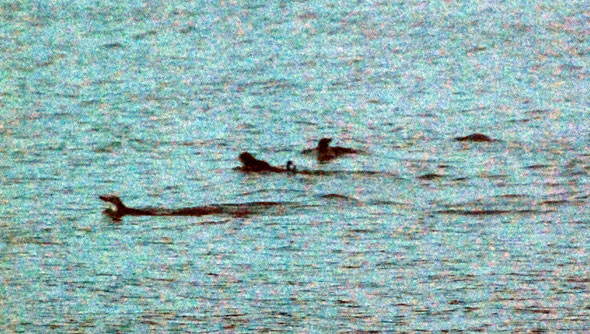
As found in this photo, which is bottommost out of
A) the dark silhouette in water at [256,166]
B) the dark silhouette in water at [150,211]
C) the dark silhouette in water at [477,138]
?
the dark silhouette in water at [150,211]

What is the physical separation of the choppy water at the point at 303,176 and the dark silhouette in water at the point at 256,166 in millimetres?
141

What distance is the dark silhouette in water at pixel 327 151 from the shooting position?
52.5ft

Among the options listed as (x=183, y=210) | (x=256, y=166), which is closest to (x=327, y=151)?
(x=256, y=166)

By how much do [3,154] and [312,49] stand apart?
904 centimetres

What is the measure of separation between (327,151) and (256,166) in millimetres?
1174

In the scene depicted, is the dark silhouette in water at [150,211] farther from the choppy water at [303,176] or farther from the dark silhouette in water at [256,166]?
the dark silhouette in water at [256,166]

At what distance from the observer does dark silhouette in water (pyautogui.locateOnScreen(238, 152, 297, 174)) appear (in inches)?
597

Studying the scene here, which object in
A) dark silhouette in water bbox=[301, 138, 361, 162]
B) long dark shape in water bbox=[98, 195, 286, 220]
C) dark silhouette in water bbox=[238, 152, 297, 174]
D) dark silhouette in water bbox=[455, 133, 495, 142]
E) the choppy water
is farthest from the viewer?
dark silhouette in water bbox=[455, 133, 495, 142]

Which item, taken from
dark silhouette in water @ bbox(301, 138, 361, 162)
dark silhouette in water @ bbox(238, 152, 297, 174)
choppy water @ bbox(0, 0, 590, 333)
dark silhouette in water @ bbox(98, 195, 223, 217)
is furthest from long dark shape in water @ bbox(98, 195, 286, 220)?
dark silhouette in water @ bbox(301, 138, 361, 162)

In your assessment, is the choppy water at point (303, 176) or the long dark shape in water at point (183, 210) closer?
the choppy water at point (303, 176)

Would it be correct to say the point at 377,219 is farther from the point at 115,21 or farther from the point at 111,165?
the point at 115,21

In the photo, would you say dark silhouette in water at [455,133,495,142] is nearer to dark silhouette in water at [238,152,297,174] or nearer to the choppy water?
the choppy water

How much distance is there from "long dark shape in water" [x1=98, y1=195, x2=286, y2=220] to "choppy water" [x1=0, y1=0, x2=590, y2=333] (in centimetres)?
14

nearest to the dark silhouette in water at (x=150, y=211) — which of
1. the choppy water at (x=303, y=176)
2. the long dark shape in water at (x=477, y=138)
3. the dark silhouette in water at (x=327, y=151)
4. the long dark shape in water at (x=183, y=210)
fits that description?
the long dark shape in water at (x=183, y=210)
